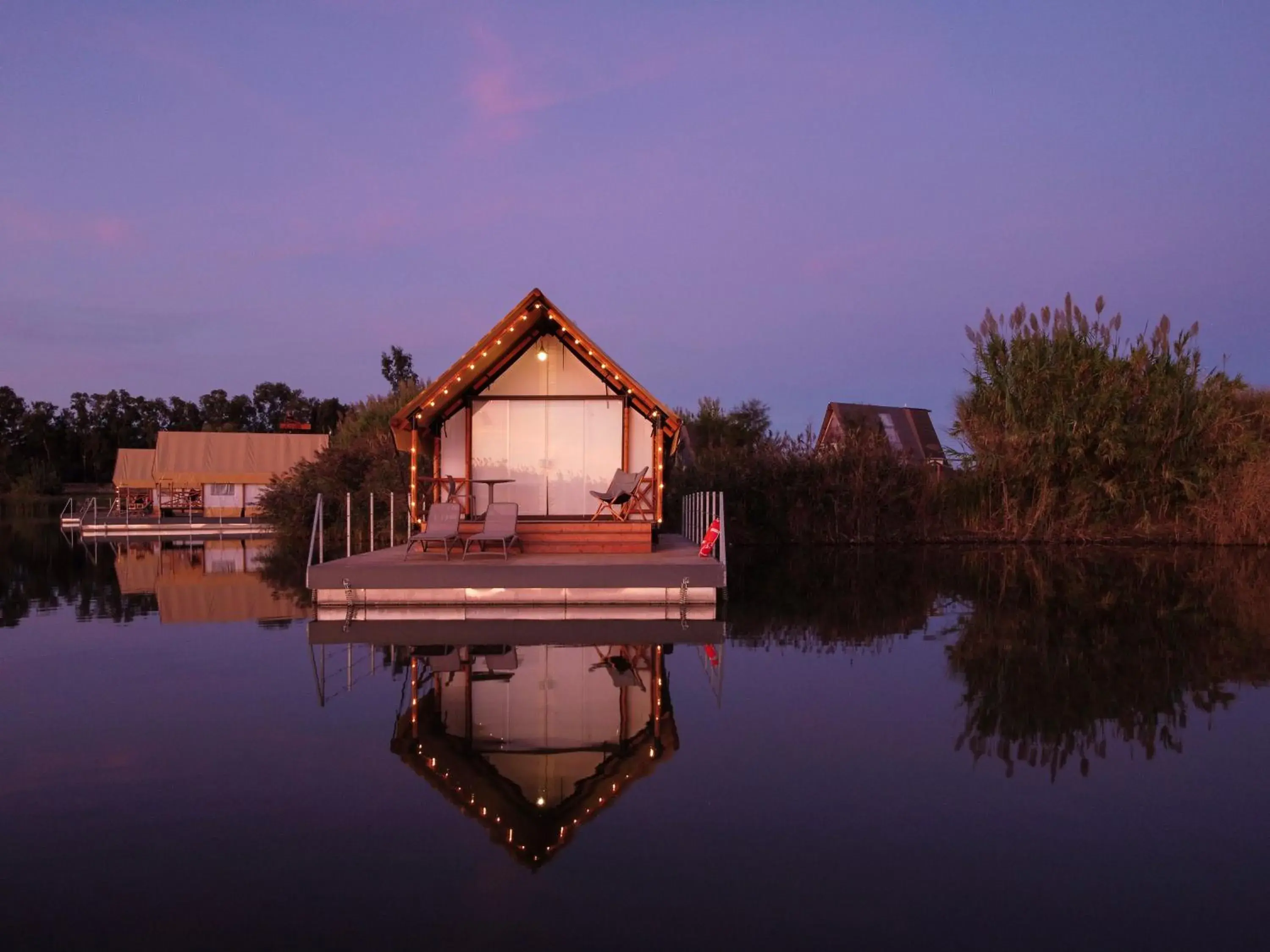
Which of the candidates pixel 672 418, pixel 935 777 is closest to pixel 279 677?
pixel 935 777

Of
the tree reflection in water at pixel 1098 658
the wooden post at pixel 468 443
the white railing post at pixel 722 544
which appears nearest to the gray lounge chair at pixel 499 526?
the white railing post at pixel 722 544

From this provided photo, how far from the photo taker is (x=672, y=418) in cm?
1525

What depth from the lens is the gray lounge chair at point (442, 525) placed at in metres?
12.5

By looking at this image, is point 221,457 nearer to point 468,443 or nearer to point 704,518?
→ point 468,443

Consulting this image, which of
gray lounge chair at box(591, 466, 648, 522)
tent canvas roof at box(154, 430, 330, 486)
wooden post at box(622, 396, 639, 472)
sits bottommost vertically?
gray lounge chair at box(591, 466, 648, 522)

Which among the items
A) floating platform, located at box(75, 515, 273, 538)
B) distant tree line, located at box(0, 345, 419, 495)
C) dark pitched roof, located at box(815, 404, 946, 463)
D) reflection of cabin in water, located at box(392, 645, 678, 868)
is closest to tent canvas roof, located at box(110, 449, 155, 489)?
floating platform, located at box(75, 515, 273, 538)

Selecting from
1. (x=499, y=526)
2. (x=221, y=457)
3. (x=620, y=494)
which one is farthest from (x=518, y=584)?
(x=221, y=457)

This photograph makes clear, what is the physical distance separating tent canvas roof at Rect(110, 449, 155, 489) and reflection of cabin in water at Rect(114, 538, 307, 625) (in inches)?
714

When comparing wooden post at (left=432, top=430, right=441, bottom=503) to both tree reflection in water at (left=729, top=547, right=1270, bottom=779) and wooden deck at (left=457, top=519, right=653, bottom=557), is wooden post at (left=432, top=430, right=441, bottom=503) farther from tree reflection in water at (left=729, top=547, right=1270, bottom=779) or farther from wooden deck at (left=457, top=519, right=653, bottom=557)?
tree reflection in water at (left=729, top=547, right=1270, bottom=779)

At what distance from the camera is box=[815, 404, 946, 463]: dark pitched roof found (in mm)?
44469

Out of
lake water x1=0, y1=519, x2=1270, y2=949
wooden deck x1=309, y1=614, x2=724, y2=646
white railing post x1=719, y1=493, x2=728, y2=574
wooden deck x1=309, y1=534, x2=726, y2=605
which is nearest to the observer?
lake water x1=0, y1=519, x2=1270, y2=949

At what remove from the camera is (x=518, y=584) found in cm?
1185

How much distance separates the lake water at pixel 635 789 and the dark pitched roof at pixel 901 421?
3304 cm

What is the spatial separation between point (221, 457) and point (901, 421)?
31.9 metres
